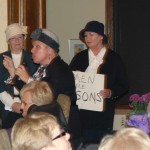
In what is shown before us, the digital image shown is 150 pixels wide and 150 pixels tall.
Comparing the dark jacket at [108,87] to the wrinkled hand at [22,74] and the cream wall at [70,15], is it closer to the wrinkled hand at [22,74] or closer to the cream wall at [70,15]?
the wrinkled hand at [22,74]

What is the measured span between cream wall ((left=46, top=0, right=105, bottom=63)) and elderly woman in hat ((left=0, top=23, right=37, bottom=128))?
1.28m

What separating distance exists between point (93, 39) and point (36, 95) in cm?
157

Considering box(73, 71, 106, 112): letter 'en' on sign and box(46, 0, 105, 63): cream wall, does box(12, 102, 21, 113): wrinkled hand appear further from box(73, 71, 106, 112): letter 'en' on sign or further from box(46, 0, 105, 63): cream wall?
box(46, 0, 105, 63): cream wall

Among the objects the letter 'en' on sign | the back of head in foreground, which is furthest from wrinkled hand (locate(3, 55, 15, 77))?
the back of head in foreground

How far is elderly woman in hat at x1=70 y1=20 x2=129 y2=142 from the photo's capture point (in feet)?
14.0

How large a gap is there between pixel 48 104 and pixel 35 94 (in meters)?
0.12

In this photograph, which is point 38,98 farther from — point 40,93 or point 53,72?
point 53,72

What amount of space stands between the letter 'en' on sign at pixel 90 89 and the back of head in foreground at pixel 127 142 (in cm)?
240

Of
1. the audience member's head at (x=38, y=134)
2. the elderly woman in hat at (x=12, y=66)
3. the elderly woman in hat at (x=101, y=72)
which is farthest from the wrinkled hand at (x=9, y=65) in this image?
the audience member's head at (x=38, y=134)

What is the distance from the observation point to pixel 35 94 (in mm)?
2857

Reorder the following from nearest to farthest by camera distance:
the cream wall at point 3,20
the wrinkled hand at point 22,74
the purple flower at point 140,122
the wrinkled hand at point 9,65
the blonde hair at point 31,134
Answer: the blonde hair at point 31,134 → the purple flower at point 140,122 → the wrinkled hand at point 22,74 → the wrinkled hand at point 9,65 → the cream wall at point 3,20

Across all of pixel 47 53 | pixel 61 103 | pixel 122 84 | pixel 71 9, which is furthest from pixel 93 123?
pixel 71 9

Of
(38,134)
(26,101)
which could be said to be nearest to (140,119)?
(26,101)

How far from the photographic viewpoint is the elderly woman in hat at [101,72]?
4.28 m
